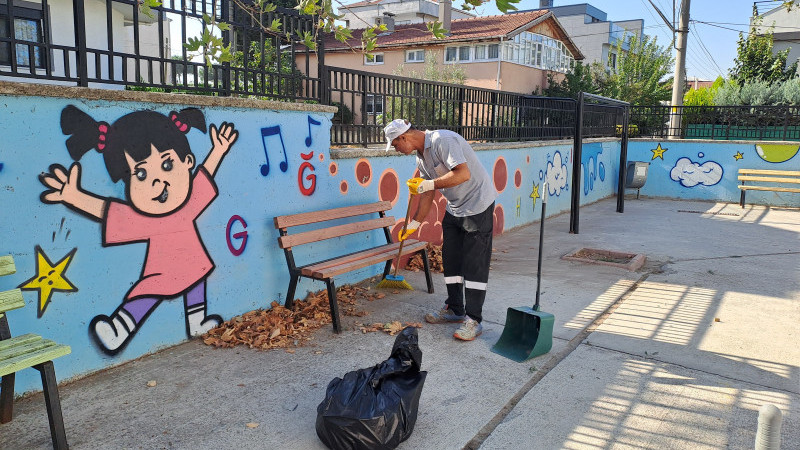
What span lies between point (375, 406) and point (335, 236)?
2.80 meters

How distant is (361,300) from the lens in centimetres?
568

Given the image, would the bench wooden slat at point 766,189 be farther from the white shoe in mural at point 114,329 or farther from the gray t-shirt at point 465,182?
the white shoe in mural at point 114,329

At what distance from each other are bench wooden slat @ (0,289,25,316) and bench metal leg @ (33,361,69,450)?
0.45 metres

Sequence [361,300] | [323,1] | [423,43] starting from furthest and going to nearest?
[423,43]
[361,300]
[323,1]

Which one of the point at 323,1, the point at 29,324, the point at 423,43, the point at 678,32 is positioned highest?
the point at 423,43

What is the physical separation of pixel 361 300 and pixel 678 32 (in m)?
16.3

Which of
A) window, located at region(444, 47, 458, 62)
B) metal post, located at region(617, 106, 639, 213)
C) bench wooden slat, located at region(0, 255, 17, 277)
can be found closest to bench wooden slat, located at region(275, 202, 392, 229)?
bench wooden slat, located at region(0, 255, 17, 277)

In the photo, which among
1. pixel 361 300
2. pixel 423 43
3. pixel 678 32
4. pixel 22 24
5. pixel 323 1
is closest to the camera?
pixel 323 1

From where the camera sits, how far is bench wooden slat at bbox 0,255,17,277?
3.19 meters

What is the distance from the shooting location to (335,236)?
221 inches

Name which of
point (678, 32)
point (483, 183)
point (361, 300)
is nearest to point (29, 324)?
point (361, 300)

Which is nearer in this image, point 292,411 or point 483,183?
point 292,411

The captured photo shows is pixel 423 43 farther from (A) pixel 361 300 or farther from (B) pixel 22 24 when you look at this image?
(A) pixel 361 300

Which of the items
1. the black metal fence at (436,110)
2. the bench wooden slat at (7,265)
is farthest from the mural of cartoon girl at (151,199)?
the black metal fence at (436,110)
